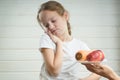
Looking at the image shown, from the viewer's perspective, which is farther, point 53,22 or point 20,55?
point 20,55

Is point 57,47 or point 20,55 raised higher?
point 57,47

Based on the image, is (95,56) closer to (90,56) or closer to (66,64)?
(90,56)

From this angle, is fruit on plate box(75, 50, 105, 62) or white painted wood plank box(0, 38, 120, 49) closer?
fruit on plate box(75, 50, 105, 62)

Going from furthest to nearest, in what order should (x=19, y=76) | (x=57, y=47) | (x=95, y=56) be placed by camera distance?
(x=19, y=76)
(x=57, y=47)
(x=95, y=56)

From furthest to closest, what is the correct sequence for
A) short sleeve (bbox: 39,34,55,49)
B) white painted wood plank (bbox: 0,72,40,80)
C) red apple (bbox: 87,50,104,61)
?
1. white painted wood plank (bbox: 0,72,40,80)
2. short sleeve (bbox: 39,34,55,49)
3. red apple (bbox: 87,50,104,61)

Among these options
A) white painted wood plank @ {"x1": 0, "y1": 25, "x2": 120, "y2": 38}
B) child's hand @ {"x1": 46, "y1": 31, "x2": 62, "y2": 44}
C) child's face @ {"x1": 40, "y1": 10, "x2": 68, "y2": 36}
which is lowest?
white painted wood plank @ {"x1": 0, "y1": 25, "x2": 120, "y2": 38}

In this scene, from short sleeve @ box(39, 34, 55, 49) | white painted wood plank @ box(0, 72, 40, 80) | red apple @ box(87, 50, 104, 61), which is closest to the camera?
red apple @ box(87, 50, 104, 61)

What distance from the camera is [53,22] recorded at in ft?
4.25

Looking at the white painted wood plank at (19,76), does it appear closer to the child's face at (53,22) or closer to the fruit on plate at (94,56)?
the child's face at (53,22)

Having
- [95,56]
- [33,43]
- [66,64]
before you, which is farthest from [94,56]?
[33,43]

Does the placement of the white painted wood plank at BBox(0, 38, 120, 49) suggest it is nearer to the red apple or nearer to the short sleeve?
the short sleeve

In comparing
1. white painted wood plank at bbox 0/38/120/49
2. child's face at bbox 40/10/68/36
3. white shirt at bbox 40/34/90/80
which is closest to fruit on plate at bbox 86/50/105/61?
white shirt at bbox 40/34/90/80

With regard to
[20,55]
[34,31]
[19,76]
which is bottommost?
[19,76]

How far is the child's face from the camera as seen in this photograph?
4.20ft
